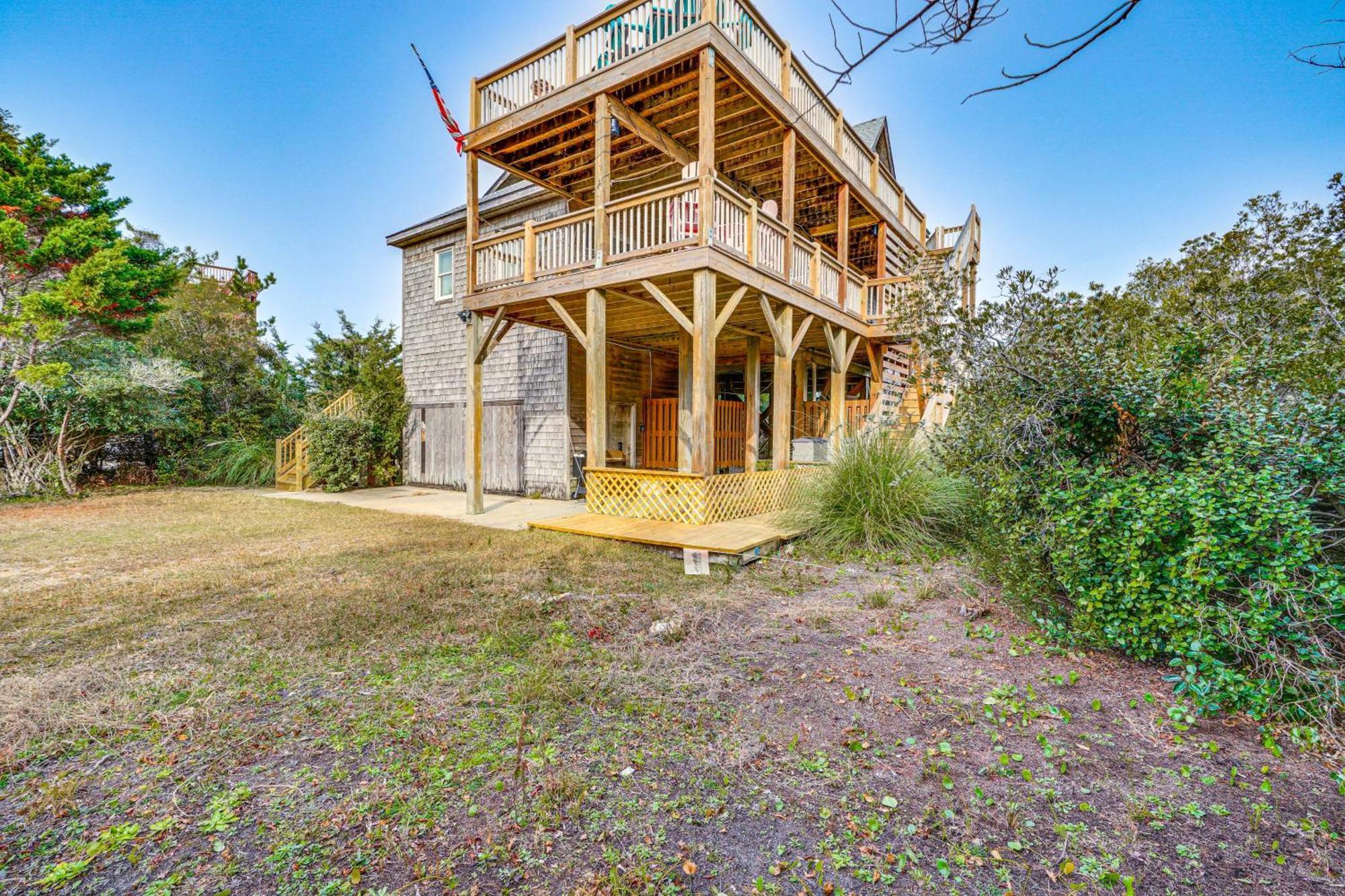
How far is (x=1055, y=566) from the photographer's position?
3.27 metres

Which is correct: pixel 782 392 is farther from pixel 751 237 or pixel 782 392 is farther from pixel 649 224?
pixel 649 224

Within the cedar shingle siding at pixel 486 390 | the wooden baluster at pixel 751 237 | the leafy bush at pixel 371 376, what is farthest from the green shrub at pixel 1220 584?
the leafy bush at pixel 371 376

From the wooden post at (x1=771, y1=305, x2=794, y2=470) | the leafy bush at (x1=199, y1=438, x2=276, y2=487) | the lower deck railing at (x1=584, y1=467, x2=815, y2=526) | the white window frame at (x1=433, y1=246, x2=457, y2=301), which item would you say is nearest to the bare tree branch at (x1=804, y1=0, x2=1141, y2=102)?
the lower deck railing at (x1=584, y1=467, x2=815, y2=526)

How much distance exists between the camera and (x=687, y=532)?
6656mm

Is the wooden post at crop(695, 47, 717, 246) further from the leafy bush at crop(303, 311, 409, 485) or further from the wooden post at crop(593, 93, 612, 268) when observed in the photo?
the leafy bush at crop(303, 311, 409, 485)

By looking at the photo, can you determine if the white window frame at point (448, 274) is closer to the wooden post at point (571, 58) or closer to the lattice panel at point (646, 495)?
the wooden post at point (571, 58)

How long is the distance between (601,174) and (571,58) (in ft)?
5.55

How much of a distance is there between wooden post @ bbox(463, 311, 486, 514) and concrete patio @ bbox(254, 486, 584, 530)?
1.15 ft

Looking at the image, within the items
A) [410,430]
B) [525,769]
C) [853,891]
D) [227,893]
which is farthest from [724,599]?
[410,430]

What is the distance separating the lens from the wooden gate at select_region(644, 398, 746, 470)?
39.8 feet

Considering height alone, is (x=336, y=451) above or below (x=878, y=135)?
below

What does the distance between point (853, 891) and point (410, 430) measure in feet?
45.3

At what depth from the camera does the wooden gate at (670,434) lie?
12141 mm

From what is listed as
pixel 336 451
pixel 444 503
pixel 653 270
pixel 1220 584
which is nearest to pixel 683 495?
pixel 653 270
